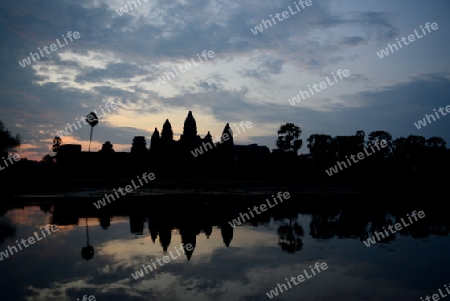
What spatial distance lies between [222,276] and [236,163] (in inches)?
2495

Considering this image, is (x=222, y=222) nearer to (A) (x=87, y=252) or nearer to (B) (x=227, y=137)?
(A) (x=87, y=252)

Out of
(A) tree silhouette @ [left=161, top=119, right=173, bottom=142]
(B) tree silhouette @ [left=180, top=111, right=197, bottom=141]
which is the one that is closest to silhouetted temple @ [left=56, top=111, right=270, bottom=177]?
(B) tree silhouette @ [left=180, top=111, right=197, bottom=141]

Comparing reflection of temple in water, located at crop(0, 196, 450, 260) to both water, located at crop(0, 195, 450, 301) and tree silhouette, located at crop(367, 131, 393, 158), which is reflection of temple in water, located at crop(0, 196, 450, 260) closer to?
water, located at crop(0, 195, 450, 301)

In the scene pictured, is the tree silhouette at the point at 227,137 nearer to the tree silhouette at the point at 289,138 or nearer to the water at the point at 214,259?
the tree silhouette at the point at 289,138

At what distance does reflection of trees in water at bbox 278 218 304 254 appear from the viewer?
1099cm

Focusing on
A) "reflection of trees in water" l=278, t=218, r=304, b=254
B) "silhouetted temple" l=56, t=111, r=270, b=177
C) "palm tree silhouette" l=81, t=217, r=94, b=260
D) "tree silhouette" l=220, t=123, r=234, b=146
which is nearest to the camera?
"palm tree silhouette" l=81, t=217, r=94, b=260

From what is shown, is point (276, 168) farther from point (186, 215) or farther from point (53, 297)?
point (53, 297)

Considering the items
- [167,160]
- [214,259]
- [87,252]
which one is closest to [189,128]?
[167,160]

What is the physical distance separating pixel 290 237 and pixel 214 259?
14.3 feet

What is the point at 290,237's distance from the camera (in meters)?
12.8

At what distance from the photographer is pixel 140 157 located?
6781 centimetres

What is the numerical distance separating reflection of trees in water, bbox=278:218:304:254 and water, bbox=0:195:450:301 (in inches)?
1.6

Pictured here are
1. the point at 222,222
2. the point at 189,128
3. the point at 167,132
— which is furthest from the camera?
the point at 167,132

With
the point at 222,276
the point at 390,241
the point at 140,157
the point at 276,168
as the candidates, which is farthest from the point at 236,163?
the point at 222,276
